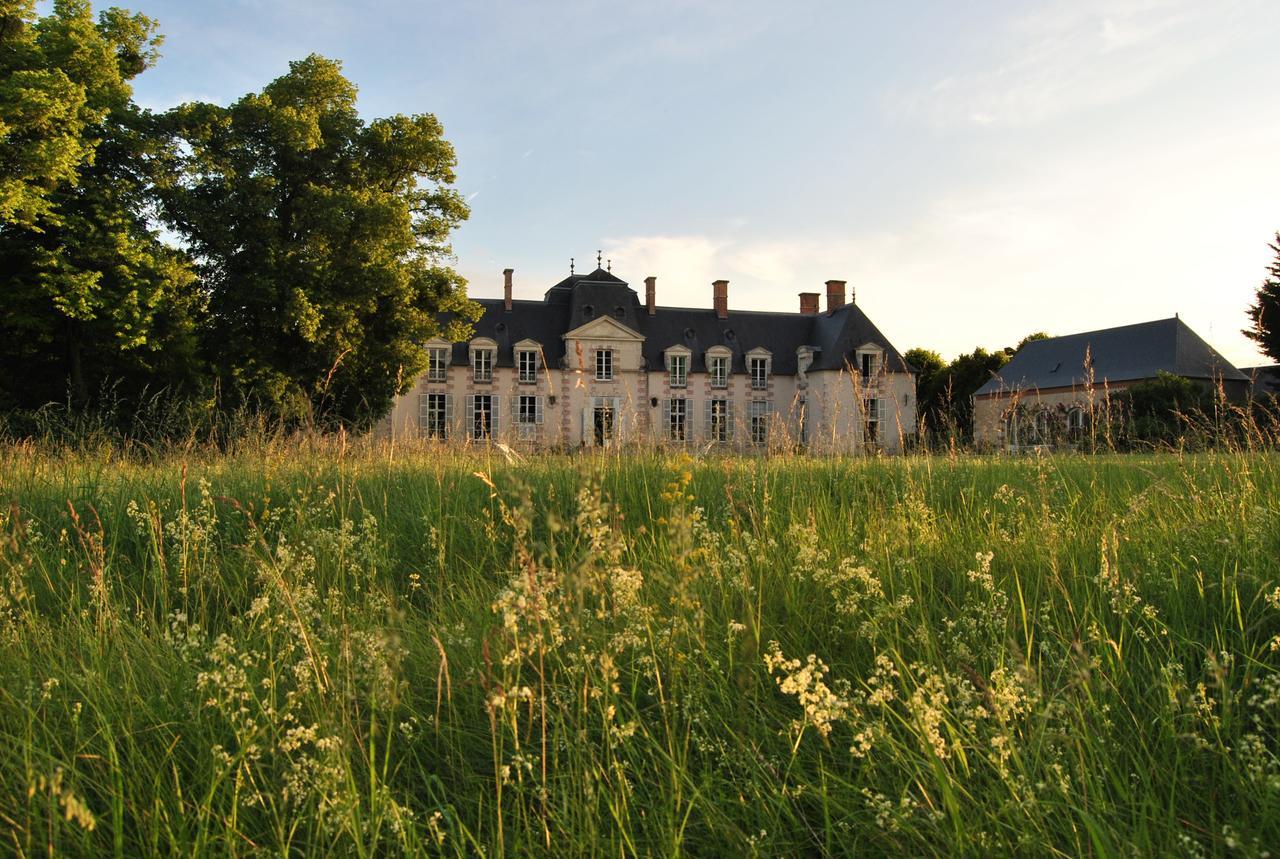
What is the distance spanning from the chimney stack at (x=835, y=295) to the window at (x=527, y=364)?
55.8 feet

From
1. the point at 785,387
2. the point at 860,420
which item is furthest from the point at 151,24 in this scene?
the point at 785,387

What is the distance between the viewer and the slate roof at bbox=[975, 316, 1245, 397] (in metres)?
39.6

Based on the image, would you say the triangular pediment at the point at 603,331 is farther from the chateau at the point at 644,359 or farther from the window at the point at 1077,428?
the window at the point at 1077,428

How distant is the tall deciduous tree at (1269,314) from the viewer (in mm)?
33219

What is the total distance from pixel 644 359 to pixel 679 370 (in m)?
2.01

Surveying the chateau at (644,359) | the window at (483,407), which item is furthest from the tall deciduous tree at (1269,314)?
the window at (483,407)

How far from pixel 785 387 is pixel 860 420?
37047mm

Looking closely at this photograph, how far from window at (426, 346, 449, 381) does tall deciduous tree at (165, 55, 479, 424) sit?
51.8 ft

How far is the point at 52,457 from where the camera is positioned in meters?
7.60

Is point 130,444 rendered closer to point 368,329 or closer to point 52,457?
point 52,457

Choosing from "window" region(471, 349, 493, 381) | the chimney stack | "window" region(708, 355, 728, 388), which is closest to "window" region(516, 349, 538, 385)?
"window" region(471, 349, 493, 381)

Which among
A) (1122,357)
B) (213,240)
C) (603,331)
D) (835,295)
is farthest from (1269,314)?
(213,240)

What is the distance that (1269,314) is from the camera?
111ft

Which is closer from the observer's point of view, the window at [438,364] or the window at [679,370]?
the window at [438,364]
